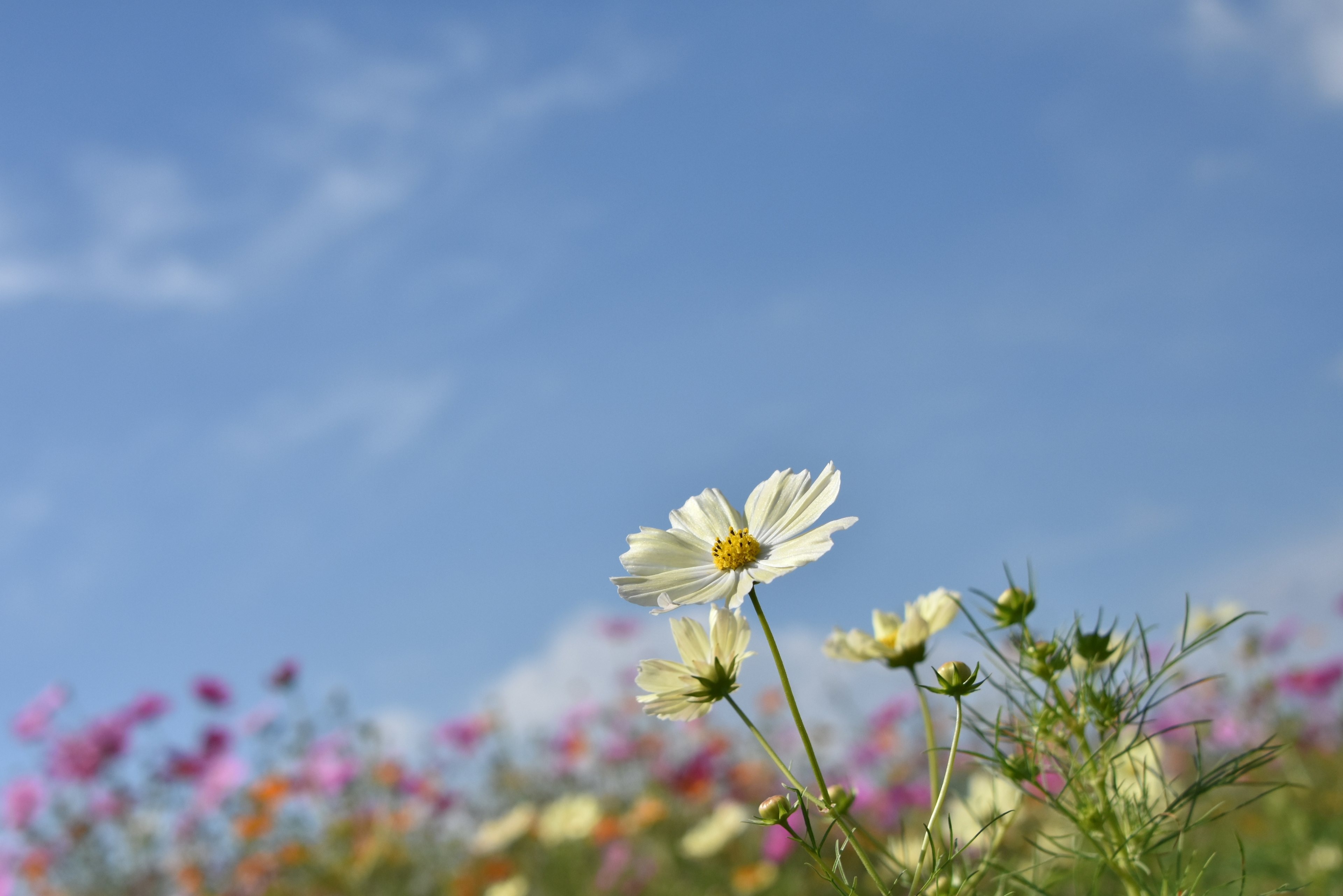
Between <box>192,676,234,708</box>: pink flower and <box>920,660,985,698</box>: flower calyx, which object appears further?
<box>192,676,234,708</box>: pink flower

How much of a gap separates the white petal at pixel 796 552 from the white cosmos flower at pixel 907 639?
0.32ft

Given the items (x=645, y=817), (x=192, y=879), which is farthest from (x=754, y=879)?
(x=192, y=879)

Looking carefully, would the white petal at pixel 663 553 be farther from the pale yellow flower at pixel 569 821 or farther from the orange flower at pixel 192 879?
the orange flower at pixel 192 879

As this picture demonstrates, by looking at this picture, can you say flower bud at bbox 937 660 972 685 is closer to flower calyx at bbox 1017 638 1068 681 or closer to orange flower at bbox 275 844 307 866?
flower calyx at bbox 1017 638 1068 681

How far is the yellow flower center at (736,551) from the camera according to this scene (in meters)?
0.86

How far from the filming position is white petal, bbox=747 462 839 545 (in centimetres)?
88

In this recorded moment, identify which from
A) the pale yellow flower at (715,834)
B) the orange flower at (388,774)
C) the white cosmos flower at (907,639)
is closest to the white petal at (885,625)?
the white cosmos flower at (907,639)

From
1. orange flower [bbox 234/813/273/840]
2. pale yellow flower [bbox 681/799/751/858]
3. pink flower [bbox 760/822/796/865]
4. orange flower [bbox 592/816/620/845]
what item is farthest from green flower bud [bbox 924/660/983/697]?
orange flower [bbox 234/813/273/840]

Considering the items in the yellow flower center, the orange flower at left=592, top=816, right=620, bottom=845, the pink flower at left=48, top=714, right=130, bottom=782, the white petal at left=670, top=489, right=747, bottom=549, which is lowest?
the yellow flower center

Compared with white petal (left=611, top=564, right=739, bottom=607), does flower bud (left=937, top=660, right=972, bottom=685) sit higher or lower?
lower

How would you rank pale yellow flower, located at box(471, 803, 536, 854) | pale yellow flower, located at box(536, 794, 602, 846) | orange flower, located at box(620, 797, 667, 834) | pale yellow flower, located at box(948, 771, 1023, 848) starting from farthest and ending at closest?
orange flower, located at box(620, 797, 667, 834), pale yellow flower, located at box(471, 803, 536, 854), pale yellow flower, located at box(536, 794, 602, 846), pale yellow flower, located at box(948, 771, 1023, 848)

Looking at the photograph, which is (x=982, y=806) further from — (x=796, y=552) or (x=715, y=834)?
(x=715, y=834)

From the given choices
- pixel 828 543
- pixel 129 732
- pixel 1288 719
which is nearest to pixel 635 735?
pixel 129 732

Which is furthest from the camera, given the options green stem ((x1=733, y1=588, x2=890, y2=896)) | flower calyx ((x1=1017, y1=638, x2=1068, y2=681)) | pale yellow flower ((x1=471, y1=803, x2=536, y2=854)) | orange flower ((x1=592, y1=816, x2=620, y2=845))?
orange flower ((x1=592, y1=816, x2=620, y2=845))
